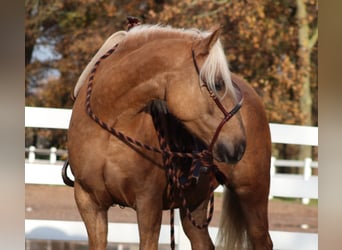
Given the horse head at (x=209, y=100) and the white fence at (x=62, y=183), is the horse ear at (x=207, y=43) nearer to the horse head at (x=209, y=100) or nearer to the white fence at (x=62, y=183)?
the horse head at (x=209, y=100)

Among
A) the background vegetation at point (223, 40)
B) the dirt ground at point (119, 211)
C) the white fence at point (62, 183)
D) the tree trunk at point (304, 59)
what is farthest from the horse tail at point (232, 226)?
the tree trunk at point (304, 59)

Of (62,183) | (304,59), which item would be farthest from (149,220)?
(304,59)

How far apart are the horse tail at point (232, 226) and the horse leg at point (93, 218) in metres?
0.93

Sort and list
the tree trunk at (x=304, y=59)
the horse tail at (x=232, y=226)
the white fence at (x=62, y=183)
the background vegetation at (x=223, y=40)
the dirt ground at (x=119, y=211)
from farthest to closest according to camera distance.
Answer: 1. the tree trunk at (x=304, y=59)
2. the background vegetation at (x=223, y=40)
3. the dirt ground at (x=119, y=211)
4. the white fence at (x=62, y=183)
5. the horse tail at (x=232, y=226)

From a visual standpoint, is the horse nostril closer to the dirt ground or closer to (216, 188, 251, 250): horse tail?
(216, 188, 251, 250): horse tail

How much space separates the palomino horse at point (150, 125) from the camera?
2430 mm

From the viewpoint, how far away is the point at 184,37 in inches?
106

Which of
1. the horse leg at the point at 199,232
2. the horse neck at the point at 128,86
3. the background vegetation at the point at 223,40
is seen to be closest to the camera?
the horse neck at the point at 128,86

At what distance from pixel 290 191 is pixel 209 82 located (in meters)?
3.64

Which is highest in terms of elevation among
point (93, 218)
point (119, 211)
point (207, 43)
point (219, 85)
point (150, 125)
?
point (207, 43)

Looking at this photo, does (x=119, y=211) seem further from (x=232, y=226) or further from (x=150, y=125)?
(x=150, y=125)

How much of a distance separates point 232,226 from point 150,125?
1.06 metres

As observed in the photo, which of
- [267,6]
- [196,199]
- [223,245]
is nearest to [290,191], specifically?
[223,245]

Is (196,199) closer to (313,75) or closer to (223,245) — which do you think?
(223,245)
